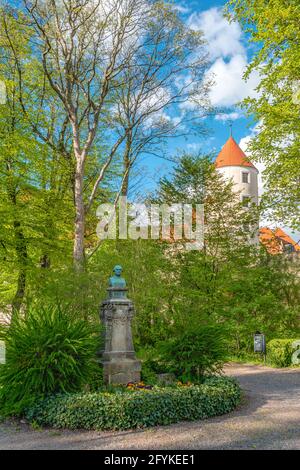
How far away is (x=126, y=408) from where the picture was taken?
7.54m

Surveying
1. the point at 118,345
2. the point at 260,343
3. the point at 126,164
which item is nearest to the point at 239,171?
the point at 126,164

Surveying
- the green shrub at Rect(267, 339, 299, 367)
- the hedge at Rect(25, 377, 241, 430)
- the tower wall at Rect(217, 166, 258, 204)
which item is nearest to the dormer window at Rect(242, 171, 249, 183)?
the tower wall at Rect(217, 166, 258, 204)

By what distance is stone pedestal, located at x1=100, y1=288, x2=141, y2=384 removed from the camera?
31.4 feet

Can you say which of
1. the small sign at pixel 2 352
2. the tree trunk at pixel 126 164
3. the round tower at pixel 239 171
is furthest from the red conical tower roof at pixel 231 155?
the small sign at pixel 2 352

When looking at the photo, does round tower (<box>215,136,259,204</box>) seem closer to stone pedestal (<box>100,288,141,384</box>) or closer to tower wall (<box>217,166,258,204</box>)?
tower wall (<box>217,166,258,204</box>)

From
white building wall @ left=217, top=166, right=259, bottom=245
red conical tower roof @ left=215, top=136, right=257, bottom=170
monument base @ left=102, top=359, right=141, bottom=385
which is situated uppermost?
red conical tower roof @ left=215, top=136, right=257, bottom=170

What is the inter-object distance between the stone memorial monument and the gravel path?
2202 millimetres

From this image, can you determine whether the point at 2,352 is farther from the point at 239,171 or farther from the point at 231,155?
→ the point at 231,155

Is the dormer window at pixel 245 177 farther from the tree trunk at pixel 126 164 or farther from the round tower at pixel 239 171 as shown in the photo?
the tree trunk at pixel 126 164

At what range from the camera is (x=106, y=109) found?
20609mm

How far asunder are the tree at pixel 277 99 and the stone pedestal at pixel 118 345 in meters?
9.72

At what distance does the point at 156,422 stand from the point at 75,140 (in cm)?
1158

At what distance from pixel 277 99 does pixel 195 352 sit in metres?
11.8

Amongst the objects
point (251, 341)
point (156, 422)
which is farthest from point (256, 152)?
point (156, 422)
